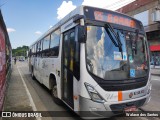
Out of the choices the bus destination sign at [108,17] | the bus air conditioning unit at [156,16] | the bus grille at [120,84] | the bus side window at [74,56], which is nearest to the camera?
the bus grille at [120,84]

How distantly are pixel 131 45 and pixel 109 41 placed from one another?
0.77m

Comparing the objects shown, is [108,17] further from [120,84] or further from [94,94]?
[94,94]

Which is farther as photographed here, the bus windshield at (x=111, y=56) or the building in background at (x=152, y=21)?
the building in background at (x=152, y=21)

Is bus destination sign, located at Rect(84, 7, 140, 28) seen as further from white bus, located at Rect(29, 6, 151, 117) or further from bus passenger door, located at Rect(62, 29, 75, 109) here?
bus passenger door, located at Rect(62, 29, 75, 109)

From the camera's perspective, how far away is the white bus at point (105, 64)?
183 inches

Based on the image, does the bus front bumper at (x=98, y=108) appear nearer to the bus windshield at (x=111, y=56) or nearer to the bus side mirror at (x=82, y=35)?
the bus windshield at (x=111, y=56)

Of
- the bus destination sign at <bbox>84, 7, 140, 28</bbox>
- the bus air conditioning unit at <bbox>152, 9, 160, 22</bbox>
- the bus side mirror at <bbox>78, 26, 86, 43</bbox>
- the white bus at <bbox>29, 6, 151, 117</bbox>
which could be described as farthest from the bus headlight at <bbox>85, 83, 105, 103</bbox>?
the bus air conditioning unit at <bbox>152, 9, 160, 22</bbox>

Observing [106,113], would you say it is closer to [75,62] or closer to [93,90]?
[93,90]

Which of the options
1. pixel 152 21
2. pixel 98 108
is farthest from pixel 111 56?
pixel 152 21

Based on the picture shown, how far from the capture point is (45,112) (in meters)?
6.29

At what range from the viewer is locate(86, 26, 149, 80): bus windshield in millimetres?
4793

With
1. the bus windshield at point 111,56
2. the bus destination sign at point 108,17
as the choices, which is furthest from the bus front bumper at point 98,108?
the bus destination sign at point 108,17

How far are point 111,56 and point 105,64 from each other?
29cm

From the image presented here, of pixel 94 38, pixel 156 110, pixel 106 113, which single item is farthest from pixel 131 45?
pixel 156 110
